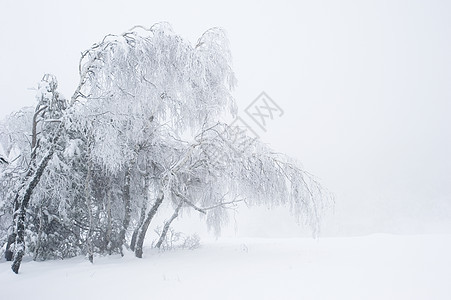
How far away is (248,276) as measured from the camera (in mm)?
5402

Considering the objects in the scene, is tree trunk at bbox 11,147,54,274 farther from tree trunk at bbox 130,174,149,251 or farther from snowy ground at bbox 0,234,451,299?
tree trunk at bbox 130,174,149,251

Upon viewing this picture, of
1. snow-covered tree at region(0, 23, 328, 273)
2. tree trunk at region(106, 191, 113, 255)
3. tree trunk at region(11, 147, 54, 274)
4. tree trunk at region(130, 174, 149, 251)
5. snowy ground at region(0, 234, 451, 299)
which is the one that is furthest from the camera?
tree trunk at region(130, 174, 149, 251)

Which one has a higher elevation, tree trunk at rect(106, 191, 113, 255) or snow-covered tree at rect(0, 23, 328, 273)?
snow-covered tree at rect(0, 23, 328, 273)

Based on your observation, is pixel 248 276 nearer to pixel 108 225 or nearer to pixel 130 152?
pixel 108 225

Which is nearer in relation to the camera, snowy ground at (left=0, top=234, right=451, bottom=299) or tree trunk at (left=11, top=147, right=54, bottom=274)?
snowy ground at (left=0, top=234, right=451, bottom=299)

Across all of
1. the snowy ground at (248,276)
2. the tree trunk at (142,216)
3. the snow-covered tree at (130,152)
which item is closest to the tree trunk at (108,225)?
the snow-covered tree at (130,152)

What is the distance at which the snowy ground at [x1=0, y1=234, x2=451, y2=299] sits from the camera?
4.48 m

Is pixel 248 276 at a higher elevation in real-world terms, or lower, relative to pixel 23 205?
lower

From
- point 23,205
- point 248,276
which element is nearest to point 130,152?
point 23,205

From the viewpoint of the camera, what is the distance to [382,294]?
4.27m

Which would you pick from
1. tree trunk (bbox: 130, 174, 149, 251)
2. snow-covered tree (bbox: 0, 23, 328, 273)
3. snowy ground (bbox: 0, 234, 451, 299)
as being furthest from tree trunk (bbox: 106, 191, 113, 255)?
tree trunk (bbox: 130, 174, 149, 251)

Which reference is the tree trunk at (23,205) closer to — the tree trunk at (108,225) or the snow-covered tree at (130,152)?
the snow-covered tree at (130,152)

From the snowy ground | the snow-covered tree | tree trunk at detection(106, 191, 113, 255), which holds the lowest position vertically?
the snowy ground

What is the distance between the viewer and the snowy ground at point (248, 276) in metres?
4.48
